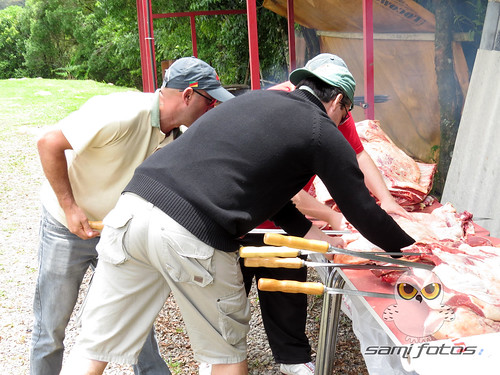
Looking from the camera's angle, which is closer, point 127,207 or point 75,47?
point 127,207

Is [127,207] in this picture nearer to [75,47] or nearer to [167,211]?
[167,211]

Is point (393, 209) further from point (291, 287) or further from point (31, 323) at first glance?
point (31, 323)

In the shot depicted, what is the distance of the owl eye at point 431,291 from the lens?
203 cm

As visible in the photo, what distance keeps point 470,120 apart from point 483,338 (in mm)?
2896

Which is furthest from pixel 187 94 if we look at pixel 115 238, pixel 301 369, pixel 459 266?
pixel 301 369

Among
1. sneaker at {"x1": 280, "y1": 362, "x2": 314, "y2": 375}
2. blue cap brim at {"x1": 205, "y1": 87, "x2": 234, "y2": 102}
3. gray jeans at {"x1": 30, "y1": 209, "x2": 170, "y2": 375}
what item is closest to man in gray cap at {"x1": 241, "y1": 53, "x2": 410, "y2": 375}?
sneaker at {"x1": 280, "y1": 362, "x2": 314, "y2": 375}

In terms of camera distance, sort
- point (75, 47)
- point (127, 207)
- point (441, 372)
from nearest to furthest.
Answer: point (441, 372), point (127, 207), point (75, 47)

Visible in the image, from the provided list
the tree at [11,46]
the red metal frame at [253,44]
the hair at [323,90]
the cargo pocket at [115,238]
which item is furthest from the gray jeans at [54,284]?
the tree at [11,46]

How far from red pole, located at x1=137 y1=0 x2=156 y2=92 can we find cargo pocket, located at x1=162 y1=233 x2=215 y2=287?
644 cm

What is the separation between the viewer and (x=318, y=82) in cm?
229

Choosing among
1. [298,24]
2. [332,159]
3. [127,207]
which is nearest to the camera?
[332,159]

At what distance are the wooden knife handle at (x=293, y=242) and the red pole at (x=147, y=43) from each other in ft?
21.9

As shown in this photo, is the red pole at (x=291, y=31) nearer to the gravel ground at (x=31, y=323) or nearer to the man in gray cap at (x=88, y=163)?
the gravel ground at (x=31, y=323)

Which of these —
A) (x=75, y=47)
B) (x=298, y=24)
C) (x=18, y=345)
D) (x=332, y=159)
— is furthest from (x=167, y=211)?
(x=75, y=47)
